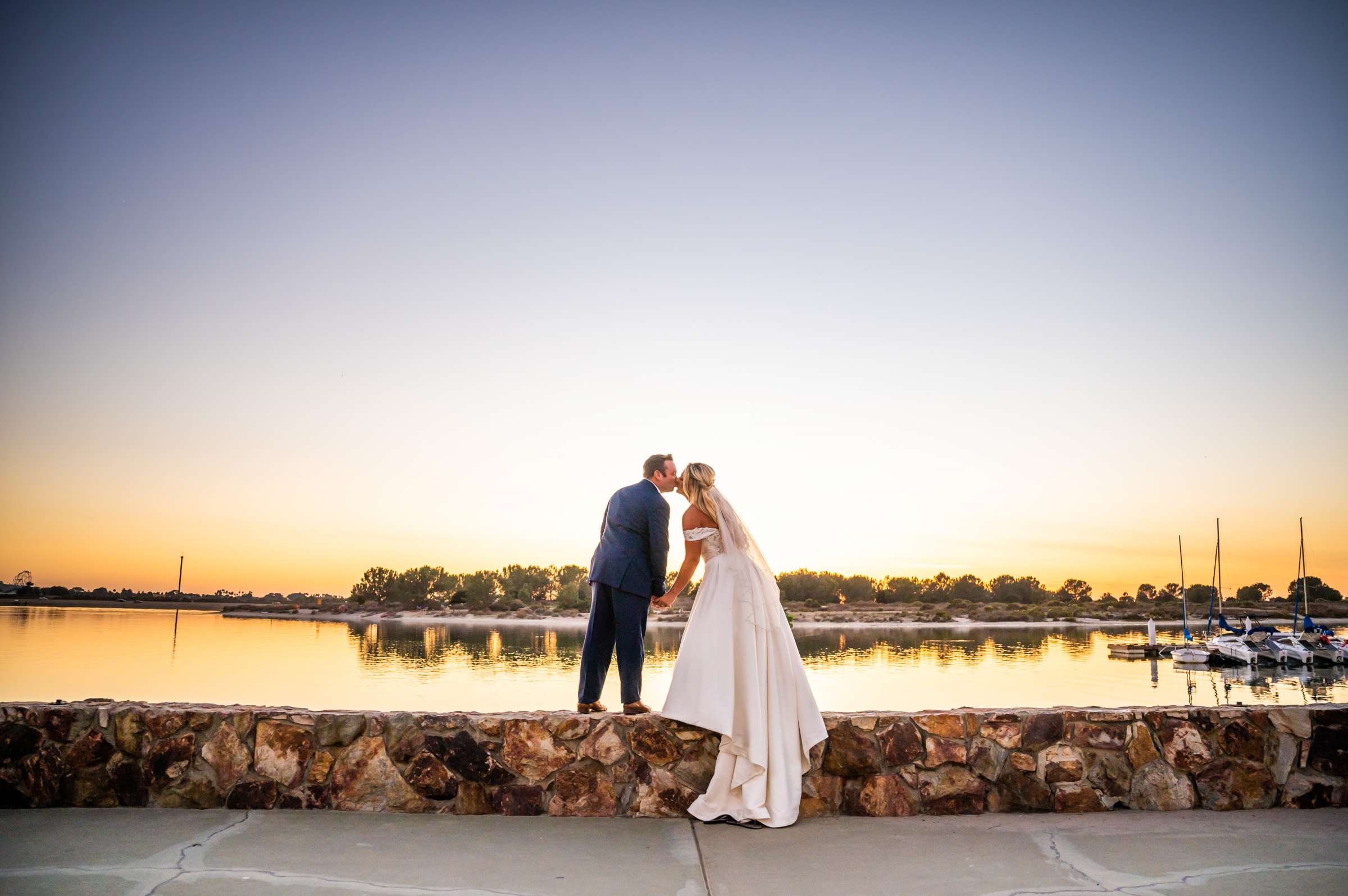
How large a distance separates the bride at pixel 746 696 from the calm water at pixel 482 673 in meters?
3.87

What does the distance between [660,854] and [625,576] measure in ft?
6.45

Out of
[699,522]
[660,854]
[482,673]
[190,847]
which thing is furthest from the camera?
[482,673]

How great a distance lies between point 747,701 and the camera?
498 cm

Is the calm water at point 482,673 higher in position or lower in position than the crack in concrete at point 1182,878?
lower

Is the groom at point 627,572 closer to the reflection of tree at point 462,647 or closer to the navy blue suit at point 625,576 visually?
the navy blue suit at point 625,576

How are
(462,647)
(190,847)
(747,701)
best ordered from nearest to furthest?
(190,847) < (747,701) < (462,647)

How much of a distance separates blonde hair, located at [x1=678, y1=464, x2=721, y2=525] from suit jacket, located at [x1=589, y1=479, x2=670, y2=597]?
13.6 inches

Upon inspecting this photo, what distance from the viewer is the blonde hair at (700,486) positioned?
5.60 meters

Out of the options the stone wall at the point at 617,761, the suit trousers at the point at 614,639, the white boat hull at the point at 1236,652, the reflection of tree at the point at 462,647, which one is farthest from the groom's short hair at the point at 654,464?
the white boat hull at the point at 1236,652

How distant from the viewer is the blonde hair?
221 inches

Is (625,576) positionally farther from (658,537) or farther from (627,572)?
(658,537)

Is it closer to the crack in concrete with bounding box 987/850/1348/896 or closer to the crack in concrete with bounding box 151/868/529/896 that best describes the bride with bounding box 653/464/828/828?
the crack in concrete with bounding box 987/850/1348/896

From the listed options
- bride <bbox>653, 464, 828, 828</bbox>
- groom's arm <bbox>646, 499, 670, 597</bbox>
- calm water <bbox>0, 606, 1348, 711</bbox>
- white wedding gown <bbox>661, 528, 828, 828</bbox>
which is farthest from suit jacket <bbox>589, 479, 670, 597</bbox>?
calm water <bbox>0, 606, 1348, 711</bbox>

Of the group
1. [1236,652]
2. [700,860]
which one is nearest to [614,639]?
[700,860]
